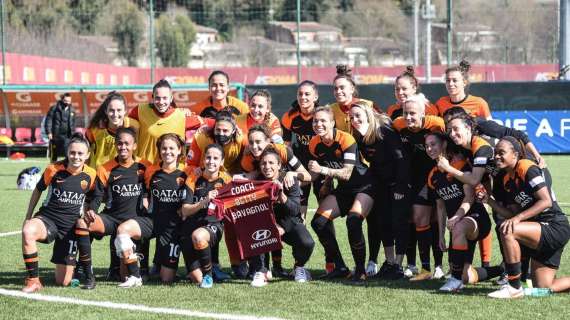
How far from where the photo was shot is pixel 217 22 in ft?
132

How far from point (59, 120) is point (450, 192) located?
41.5ft

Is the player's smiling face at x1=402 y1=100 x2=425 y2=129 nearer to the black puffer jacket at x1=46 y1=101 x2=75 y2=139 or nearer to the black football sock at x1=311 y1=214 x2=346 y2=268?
the black football sock at x1=311 y1=214 x2=346 y2=268

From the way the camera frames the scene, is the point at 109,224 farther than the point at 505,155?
Yes

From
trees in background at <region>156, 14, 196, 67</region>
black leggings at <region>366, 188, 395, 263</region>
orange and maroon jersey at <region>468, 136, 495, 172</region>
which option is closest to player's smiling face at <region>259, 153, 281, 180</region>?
black leggings at <region>366, 188, 395, 263</region>

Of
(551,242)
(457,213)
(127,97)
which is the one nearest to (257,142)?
(457,213)

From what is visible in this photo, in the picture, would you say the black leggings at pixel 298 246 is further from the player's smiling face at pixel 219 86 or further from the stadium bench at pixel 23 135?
the stadium bench at pixel 23 135

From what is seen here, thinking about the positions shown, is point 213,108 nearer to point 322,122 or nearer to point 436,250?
point 322,122

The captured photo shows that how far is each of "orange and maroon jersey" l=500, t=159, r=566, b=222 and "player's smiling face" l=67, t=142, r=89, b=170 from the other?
130 inches

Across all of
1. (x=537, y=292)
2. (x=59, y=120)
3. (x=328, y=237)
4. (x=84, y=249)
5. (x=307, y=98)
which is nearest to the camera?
(x=537, y=292)

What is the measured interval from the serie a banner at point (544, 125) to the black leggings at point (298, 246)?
14.0 meters

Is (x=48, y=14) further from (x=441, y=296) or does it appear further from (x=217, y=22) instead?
(x=441, y=296)

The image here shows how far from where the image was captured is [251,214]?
288 inches

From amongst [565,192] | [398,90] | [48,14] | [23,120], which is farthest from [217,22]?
[398,90]

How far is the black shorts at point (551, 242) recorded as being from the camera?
6492mm
